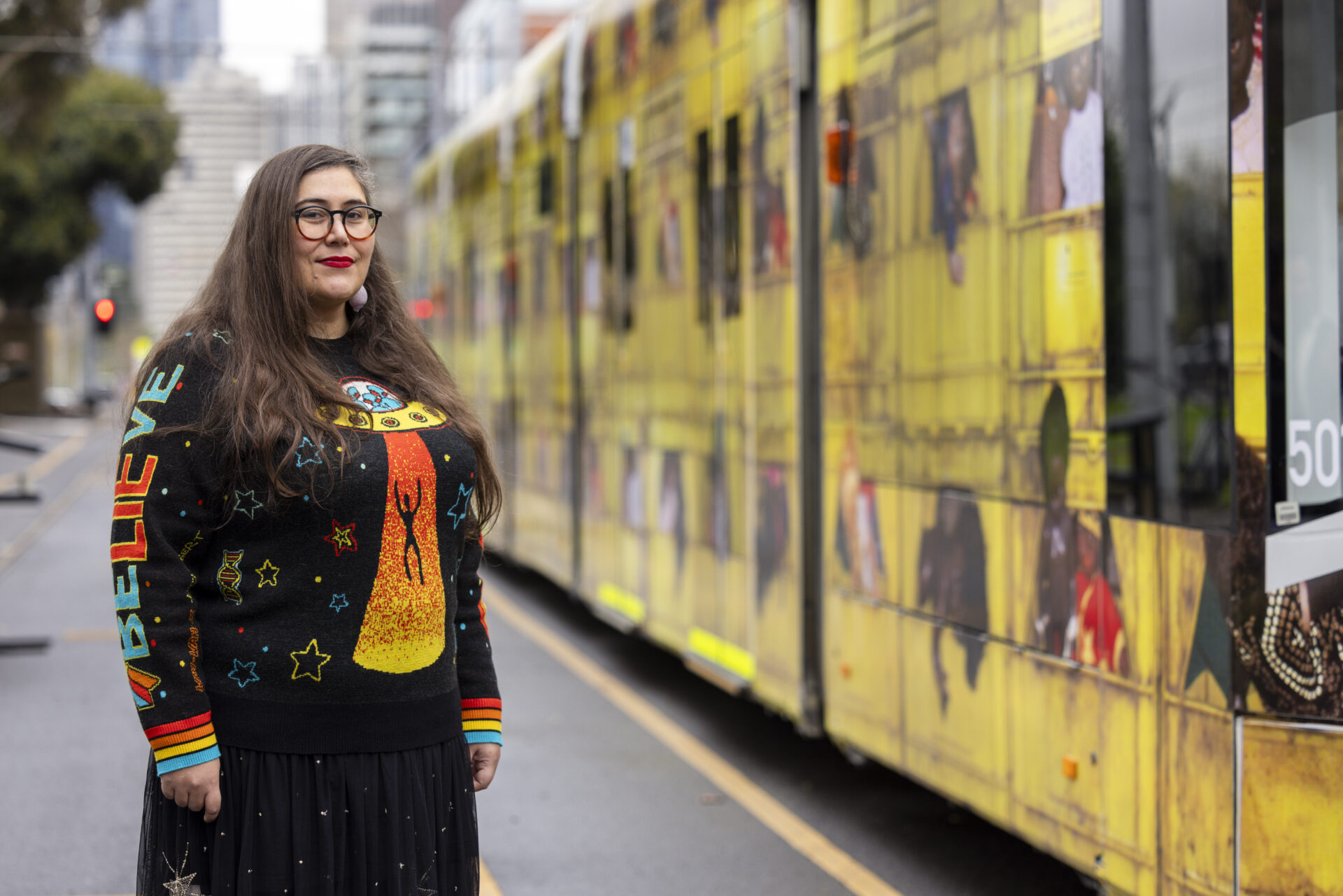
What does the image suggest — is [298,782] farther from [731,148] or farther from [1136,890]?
[731,148]

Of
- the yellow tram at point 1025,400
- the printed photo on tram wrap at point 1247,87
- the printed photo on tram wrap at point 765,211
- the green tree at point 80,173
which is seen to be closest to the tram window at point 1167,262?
the yellow tram at point 1025,400

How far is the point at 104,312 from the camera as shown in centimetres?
1546

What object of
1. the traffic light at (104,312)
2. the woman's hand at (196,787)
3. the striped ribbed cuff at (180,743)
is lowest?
the woman's hand at (196,787)

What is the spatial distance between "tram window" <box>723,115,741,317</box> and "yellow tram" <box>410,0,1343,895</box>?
25 mm

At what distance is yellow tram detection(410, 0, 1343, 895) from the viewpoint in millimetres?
3273

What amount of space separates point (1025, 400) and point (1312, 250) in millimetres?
981

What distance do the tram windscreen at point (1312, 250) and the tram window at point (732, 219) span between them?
3170mm

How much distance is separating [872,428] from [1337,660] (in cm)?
212

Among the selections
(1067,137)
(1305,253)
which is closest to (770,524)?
(1067,137)

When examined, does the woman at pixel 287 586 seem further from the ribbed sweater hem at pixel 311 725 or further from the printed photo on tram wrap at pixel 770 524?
the printed photo on tram wrap at pixel 770 524

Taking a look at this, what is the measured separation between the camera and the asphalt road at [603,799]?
523 centimetres

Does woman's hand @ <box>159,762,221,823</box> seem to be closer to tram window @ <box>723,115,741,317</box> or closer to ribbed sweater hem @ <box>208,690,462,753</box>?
ribbed sweater hem @ <box>208,690,462,753</box>

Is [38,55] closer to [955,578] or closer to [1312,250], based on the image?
[955,578]

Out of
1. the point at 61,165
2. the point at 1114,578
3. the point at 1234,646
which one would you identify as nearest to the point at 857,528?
the point at 1114,578
